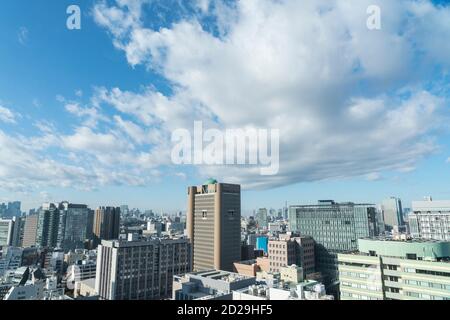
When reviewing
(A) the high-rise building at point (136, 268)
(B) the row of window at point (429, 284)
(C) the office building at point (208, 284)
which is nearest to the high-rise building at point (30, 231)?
(A) the high-rise building at point (136, 268)

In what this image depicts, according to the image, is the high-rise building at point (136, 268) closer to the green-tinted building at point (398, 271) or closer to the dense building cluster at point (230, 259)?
the dense building cluster at point (230, 259)

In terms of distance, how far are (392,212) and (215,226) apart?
99.9m

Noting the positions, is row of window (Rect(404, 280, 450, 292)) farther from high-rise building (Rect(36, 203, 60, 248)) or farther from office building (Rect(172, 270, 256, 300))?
high-rise building (Rect(36, 203, 60, 248))

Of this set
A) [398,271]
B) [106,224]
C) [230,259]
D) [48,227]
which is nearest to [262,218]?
[106,224]

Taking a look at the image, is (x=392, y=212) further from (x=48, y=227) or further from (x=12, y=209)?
(x=12, y=209)

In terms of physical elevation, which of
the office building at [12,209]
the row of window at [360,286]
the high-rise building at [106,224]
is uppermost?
the office building at [12,209]

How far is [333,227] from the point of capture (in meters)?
50.1

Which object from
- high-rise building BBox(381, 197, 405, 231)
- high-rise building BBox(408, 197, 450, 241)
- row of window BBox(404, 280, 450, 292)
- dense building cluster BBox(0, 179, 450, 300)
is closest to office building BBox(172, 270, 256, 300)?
dense building cluster BBox(0, 179, 450, 300)

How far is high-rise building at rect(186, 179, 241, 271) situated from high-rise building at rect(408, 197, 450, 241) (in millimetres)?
37003

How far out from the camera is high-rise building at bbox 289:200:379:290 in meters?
46.1

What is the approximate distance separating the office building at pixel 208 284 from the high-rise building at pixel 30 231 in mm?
66702

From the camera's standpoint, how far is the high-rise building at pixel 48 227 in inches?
2835
